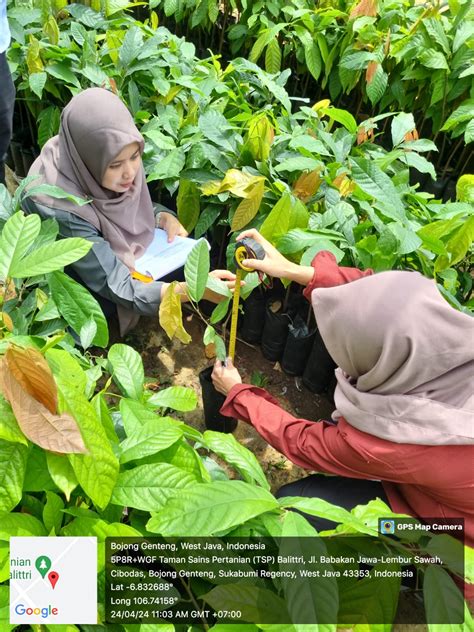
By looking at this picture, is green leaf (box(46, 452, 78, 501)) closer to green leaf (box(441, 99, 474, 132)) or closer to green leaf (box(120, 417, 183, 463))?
green leaf (box(120, 417, 183, 463))

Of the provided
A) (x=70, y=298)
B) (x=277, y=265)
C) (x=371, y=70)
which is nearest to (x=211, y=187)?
(x=277, y=265)

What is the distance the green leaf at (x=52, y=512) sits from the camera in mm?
947

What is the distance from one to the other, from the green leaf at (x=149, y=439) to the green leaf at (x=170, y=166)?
3.93ft

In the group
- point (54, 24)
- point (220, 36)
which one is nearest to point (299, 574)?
point (54, 24)

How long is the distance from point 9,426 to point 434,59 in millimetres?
2573

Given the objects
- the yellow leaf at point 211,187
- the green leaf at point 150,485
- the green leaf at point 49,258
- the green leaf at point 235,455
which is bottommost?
the green leaf at point 235,455

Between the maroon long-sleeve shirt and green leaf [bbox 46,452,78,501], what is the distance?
2.27ft

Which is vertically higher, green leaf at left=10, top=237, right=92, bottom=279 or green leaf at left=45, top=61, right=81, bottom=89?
green leaf at left=45, top=61, right=81, bottom=89

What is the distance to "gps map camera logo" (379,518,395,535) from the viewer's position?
3.33ft

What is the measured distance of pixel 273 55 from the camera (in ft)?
9.53

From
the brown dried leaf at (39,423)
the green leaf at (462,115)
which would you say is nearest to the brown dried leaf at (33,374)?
the brown dried leaf at (39,423)

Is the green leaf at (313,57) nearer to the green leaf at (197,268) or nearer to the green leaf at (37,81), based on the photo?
the green leaf at (37,81)

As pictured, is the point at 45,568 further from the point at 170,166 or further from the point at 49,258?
the point at 170,166

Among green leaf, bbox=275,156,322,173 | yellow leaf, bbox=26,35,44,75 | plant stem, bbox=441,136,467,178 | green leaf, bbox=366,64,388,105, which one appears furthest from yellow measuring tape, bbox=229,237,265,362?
plant stem, bbox=441,136,467,178
